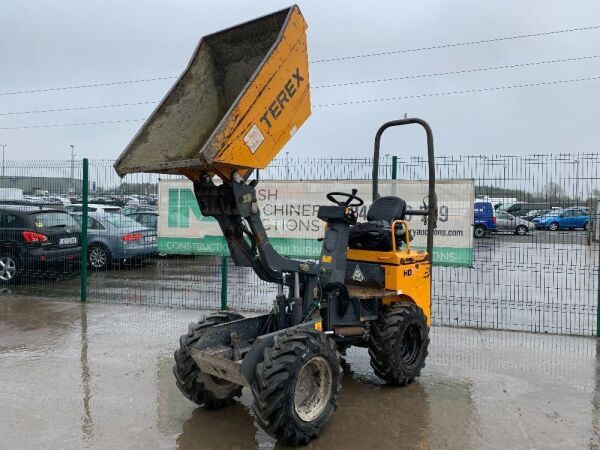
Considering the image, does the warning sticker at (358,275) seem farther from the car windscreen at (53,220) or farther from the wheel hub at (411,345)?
the car windscreen at (53,220)

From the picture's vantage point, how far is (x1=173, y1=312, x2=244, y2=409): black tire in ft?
15.3

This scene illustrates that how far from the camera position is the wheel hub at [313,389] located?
4.29 meters

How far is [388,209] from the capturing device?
18.9ft

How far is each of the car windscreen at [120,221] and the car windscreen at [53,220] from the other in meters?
1.49

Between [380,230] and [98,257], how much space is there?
9.58 metres

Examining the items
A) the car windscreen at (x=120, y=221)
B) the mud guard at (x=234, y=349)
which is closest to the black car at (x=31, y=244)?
the car windscreen at (x=120, y=221)

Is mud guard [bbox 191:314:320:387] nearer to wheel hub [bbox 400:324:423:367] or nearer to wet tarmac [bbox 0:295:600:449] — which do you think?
wet tarmac [bbox 0:295:600:449]

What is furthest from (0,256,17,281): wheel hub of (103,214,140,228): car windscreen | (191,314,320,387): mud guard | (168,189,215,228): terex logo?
(191,314,320,387): mud guard

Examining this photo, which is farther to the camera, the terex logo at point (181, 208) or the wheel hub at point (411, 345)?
the terex logo at point (181, 208)

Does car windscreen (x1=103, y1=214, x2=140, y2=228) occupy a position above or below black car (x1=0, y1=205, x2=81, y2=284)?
above

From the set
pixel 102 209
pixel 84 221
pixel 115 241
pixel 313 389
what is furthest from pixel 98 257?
pixel 313 389

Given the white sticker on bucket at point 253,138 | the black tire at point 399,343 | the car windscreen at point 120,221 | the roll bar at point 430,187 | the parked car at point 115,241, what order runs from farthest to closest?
the car windscreen at point 120,221, the parked car at point 115,241, the roll bar at point 430,187, the black tire at point 399,343, the white sticker on bucket at point 253,138

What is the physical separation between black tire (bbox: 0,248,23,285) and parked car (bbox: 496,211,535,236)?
892 cm

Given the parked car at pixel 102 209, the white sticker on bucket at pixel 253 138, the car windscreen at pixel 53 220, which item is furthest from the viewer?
the parked car at pixel 102 209
